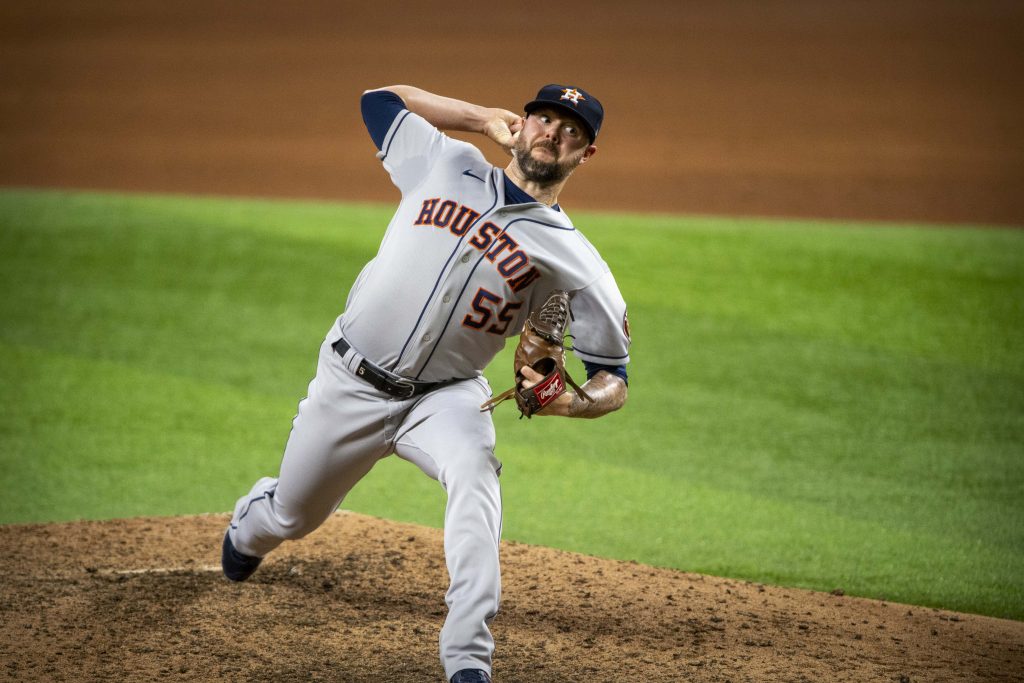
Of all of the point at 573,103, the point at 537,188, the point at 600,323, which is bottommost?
the point at 600,323

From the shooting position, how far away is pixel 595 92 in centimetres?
1583

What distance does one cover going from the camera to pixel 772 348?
8.16 meters

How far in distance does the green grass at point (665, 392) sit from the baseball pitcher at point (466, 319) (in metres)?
1.66

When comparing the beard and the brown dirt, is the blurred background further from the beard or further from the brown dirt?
the beard

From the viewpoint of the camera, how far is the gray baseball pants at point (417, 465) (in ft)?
11.6

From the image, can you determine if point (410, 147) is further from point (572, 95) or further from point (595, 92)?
point (595, 92)

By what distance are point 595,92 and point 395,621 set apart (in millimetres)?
12379

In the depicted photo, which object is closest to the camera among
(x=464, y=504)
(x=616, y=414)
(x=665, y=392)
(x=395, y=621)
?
(x=464, y=504)

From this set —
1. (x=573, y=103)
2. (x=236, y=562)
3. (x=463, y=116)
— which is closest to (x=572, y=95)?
(x=573, y=103)

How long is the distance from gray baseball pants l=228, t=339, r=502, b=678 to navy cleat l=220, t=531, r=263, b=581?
0.16ft

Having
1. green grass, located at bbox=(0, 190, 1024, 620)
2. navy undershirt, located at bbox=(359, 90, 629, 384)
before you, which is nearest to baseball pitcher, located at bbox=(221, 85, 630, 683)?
navy undershirt, located at bbox=(359, 90, 629, 384)

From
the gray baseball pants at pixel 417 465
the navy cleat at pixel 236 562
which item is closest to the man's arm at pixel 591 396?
Result: the gray baseball pants at pixel 417 465

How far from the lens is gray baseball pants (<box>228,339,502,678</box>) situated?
353 cm

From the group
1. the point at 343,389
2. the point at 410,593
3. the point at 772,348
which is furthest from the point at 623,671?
the point at 772,348
